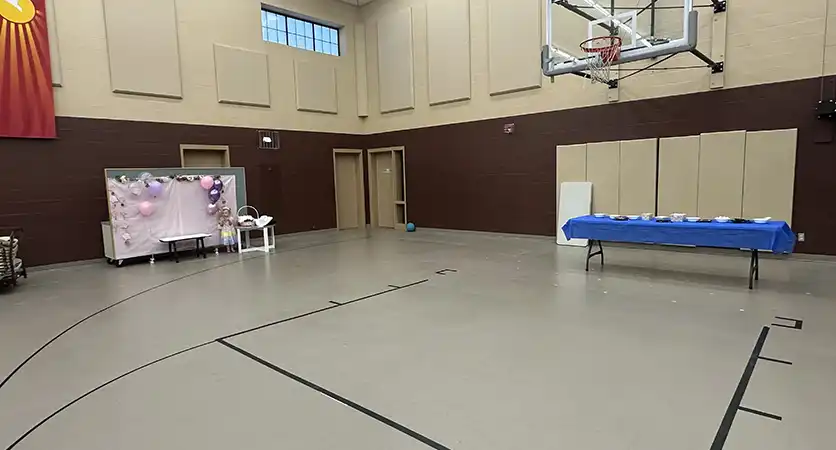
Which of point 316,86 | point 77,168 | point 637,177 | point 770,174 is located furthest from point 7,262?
point 770,174

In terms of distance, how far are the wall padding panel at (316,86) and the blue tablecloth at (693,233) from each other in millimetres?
7076

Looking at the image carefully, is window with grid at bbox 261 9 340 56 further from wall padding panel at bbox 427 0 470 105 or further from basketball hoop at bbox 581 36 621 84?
basketball hoop at bbox 581 36 621 84

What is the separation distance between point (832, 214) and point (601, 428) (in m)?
6.24

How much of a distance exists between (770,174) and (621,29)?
3.02 meters

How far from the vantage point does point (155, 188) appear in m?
7.58

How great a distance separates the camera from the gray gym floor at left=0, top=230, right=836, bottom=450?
7.92 feet

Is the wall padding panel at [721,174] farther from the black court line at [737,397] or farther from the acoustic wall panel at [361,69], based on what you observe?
the acoustic wall panel at [361,69]

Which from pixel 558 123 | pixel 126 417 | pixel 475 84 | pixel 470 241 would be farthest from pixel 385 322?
pixel 475 84

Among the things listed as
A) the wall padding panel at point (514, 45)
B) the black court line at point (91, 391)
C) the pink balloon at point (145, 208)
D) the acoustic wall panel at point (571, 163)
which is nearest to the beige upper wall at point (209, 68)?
the pink balloon at point (145, 208)

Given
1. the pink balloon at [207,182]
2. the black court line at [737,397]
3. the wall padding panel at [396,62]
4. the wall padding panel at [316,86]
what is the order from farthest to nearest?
Result: the wall padding panel at [396,62] < the wall padding panel at [316,86] < the pink balloon at [207,182] < the black court line at [737,397]

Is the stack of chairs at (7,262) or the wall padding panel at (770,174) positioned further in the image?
the wall padding panel at (770,174)

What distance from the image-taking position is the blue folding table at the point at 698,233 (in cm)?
488

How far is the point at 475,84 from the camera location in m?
9.90

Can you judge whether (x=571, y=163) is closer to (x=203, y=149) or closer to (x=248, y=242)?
(x=248, y=242)
